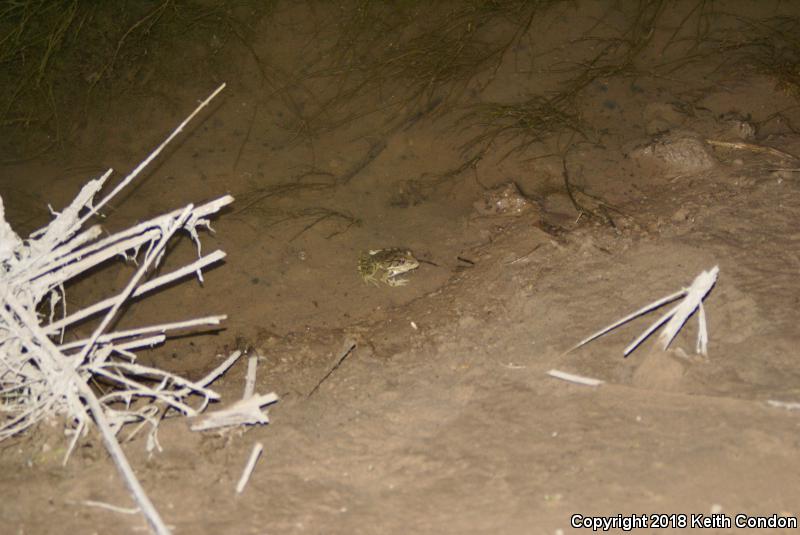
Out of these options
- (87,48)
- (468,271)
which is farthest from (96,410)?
(87,48)

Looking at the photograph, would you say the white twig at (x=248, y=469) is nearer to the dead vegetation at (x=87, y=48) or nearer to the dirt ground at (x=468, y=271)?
the dirt ground at (x=468, y=271)

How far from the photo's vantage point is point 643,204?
14.5ft

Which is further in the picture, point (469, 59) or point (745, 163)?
point (469, 59)

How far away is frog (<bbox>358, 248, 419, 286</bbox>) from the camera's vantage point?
4344 millimetres

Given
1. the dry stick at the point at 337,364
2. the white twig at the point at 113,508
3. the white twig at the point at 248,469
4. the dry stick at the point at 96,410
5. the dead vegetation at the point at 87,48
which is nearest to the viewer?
the dry stick at the point at 96,410

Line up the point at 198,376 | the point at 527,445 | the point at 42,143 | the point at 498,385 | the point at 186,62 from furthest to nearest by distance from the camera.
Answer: the point at 186,62 → the point at 42,143 → the point at 198,376 → the point at 498,385 → the point at 527,445

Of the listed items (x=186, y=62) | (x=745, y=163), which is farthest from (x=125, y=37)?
(x=745, y=163)

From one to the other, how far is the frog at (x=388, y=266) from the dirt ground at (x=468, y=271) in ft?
0.23

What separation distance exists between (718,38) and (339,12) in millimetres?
3070

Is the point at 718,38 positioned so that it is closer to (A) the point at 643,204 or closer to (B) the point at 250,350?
(A) the point at 643,204


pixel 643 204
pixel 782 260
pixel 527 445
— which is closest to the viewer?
pixel 527 445

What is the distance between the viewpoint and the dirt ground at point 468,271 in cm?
246

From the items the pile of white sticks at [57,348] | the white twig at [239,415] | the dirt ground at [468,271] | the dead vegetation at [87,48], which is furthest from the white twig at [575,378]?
the dead vegetation at [87,48]

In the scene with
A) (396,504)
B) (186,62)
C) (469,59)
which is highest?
(186,62)
